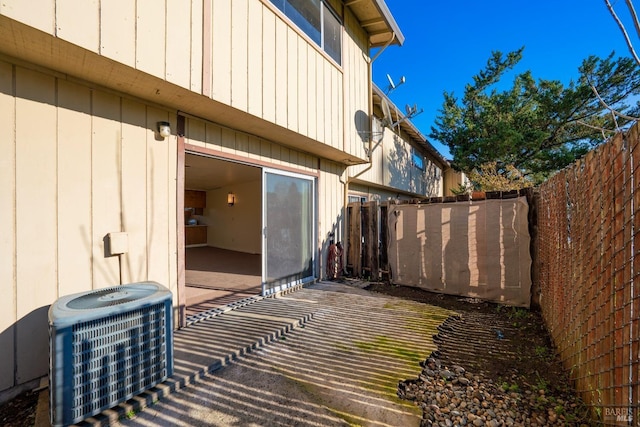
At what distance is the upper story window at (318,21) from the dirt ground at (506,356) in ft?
15.1

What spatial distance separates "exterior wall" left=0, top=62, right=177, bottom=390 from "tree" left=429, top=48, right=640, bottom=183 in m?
11.7

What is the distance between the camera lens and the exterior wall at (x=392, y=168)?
718 cm

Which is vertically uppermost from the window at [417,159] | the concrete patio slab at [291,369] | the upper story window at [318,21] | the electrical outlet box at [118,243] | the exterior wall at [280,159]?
the upper story window at [318,21]

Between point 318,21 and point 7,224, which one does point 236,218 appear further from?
point 7,224

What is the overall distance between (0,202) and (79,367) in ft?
4.51

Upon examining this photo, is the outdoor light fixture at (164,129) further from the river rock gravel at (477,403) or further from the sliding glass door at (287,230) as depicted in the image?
the river rock gravel at (477,403)

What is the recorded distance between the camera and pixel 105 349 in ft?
5.82

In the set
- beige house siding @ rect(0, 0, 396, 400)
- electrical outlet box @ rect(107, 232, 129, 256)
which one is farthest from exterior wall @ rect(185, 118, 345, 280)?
electrical outlet box @ rect(107, 232, 129, 256)

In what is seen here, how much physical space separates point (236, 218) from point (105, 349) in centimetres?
866

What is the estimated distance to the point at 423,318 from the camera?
3625 millimetres

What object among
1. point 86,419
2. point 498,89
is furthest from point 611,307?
point 498,89

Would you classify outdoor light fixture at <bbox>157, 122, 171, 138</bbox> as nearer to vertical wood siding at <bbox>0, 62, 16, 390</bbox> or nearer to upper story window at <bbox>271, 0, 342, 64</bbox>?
vertical wood siding at <bbox>0, 62, 16, 390</bbox>

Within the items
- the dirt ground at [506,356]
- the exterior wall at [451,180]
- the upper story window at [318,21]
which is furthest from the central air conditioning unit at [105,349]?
the exterior wall at [451,180]

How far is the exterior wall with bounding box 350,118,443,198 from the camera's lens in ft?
23.6
